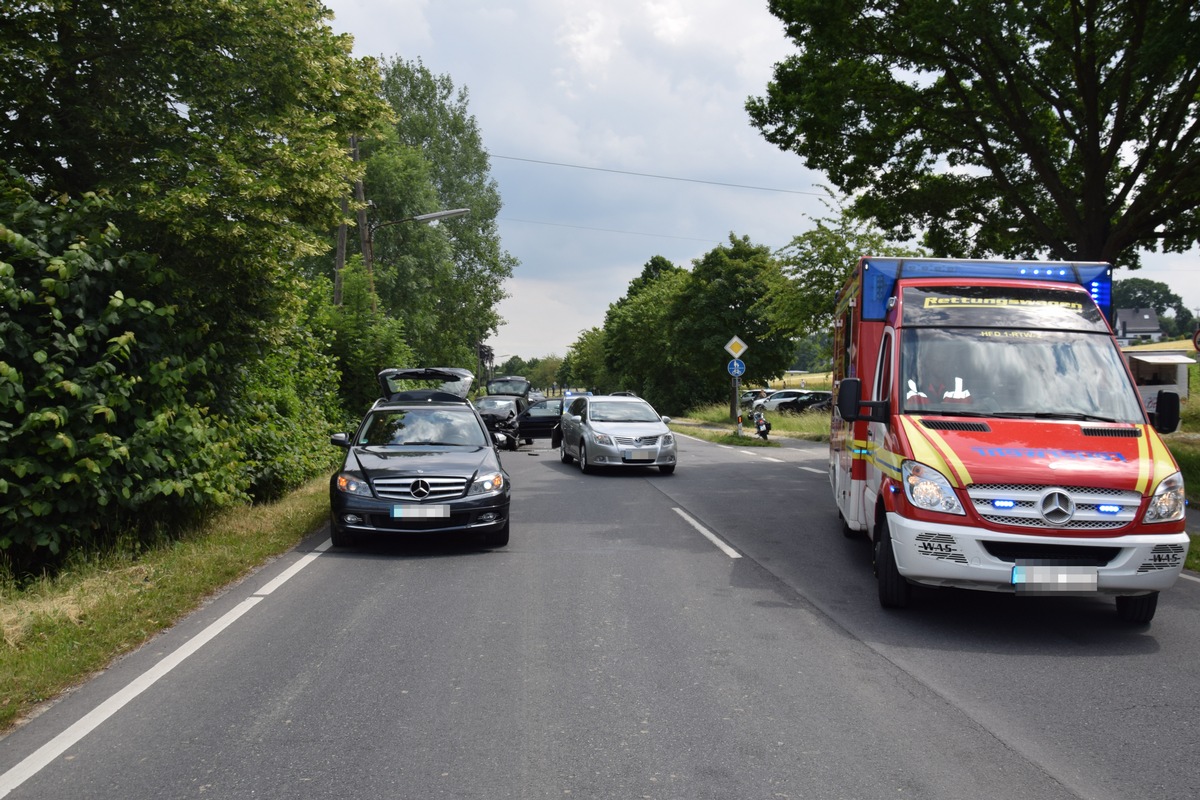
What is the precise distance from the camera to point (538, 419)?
1232 inches

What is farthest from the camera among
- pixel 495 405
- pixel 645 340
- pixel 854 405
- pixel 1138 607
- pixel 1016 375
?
pixel 645 340

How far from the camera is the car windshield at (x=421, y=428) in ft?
35.0

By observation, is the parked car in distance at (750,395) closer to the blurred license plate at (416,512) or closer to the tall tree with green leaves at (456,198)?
the tall tree with green leaves at (456,198)

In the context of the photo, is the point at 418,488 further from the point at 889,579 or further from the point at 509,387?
the point at 509,387

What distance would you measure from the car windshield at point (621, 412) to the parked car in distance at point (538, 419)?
11.0m

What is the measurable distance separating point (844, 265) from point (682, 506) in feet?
71.3

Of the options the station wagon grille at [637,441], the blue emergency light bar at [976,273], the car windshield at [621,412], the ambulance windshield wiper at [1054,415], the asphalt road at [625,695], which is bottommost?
the asphalt road at [625,695]

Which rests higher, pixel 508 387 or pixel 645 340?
pixel 645 340

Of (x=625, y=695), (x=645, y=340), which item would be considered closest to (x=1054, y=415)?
(x=625, y=695)

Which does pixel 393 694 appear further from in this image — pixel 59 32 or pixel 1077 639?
pixel 59 32

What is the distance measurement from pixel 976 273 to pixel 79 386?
727 cm

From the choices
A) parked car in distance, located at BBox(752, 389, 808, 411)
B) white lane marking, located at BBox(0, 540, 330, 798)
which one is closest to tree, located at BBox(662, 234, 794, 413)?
parked car in distance, located at BBox(752, 389, 808, 411)

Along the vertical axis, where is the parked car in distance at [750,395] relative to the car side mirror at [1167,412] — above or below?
below

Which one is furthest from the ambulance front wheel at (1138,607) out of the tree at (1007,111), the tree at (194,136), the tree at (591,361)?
the tree at (591,361)
